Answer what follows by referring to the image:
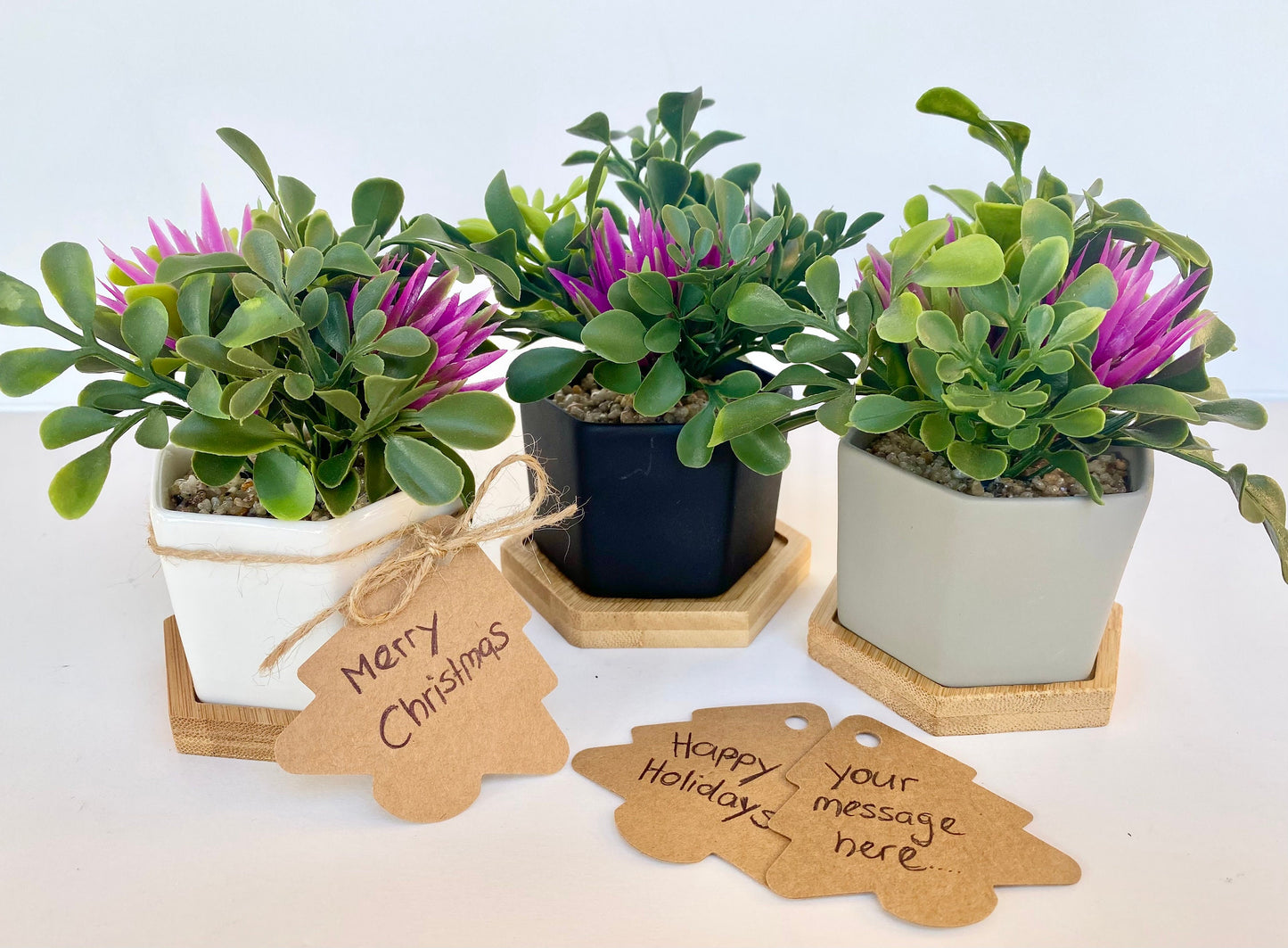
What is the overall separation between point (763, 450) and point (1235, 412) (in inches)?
10.9

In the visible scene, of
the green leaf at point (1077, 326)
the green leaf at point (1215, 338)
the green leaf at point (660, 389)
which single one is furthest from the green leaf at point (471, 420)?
the green leaf at point (1215, 338)

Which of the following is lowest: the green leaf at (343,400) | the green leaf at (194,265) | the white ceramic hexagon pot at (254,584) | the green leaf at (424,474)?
the white ceramic hexagon pot at (254,584)

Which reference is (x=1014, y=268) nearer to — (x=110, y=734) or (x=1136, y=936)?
(x=1136, y=936)

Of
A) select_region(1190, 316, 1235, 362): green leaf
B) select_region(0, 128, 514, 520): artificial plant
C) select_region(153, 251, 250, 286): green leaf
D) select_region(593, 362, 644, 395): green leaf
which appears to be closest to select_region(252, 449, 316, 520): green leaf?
select_region(0, 128, 514, 520): artificial plant

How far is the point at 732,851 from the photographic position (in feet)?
2.12

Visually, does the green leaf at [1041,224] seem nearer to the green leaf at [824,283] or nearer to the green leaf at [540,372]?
the green leaf at [824,283]

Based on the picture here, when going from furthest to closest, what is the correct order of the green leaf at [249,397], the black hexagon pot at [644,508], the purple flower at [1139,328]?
→ the black hexagon pot at [644,508], the purple flower at [1139,328], the green leaf at [249,397]

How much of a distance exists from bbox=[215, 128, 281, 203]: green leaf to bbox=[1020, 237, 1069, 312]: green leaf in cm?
44

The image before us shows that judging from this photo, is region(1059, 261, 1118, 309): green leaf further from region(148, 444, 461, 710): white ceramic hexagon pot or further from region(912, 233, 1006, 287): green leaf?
region(148, 444, 461, 710): white ceramic hexagon pot

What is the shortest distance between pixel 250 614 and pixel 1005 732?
507 mm

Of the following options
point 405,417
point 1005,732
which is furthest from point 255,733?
point 1005,732

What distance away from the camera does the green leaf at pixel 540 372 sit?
71 centimetres

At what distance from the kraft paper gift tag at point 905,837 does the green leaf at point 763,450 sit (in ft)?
0.64

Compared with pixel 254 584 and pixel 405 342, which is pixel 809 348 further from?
pixel 254 584
